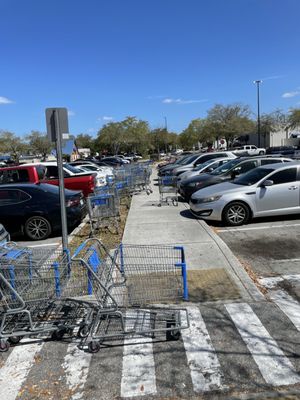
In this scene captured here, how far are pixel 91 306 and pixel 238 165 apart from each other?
10029 millimetres

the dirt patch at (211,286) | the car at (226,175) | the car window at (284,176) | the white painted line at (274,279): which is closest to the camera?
the dirt patch at (211,286)

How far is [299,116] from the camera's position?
57219 mm

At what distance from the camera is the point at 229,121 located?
58.2m

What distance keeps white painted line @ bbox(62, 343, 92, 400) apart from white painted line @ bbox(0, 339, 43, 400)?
0.38 metres

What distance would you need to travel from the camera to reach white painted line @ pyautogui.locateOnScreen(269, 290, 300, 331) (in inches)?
167

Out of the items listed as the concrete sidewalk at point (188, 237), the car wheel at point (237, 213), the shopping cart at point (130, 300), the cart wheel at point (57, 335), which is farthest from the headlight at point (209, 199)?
the cart wheel at point (57, 335)

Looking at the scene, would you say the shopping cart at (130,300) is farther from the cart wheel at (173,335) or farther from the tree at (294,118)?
the tree at (294,118)

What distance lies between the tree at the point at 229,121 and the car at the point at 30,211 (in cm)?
5269

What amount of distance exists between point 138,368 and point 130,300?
1200 millimetres

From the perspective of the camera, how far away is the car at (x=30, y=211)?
28.8ft

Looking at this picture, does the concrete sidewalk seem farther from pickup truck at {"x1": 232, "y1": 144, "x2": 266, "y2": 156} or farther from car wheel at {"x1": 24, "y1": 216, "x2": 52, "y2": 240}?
pickup truck at {"x1": 232, "y1": 144, "x2": 266, "y2": 156}

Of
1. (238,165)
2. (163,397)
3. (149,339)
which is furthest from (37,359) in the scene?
(238,165)

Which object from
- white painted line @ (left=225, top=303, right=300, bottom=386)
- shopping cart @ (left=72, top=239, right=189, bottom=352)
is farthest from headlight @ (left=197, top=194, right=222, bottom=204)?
white painted line @ (left=225, top=303, right=300, bottom=386)

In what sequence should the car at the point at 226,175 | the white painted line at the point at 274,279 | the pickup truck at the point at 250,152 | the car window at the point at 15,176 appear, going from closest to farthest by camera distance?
the white painted line at the point at 274,279 → the car window at the point at 15,176 → the car at the point at 226,175 → the pickup truck at the point at 250,152
